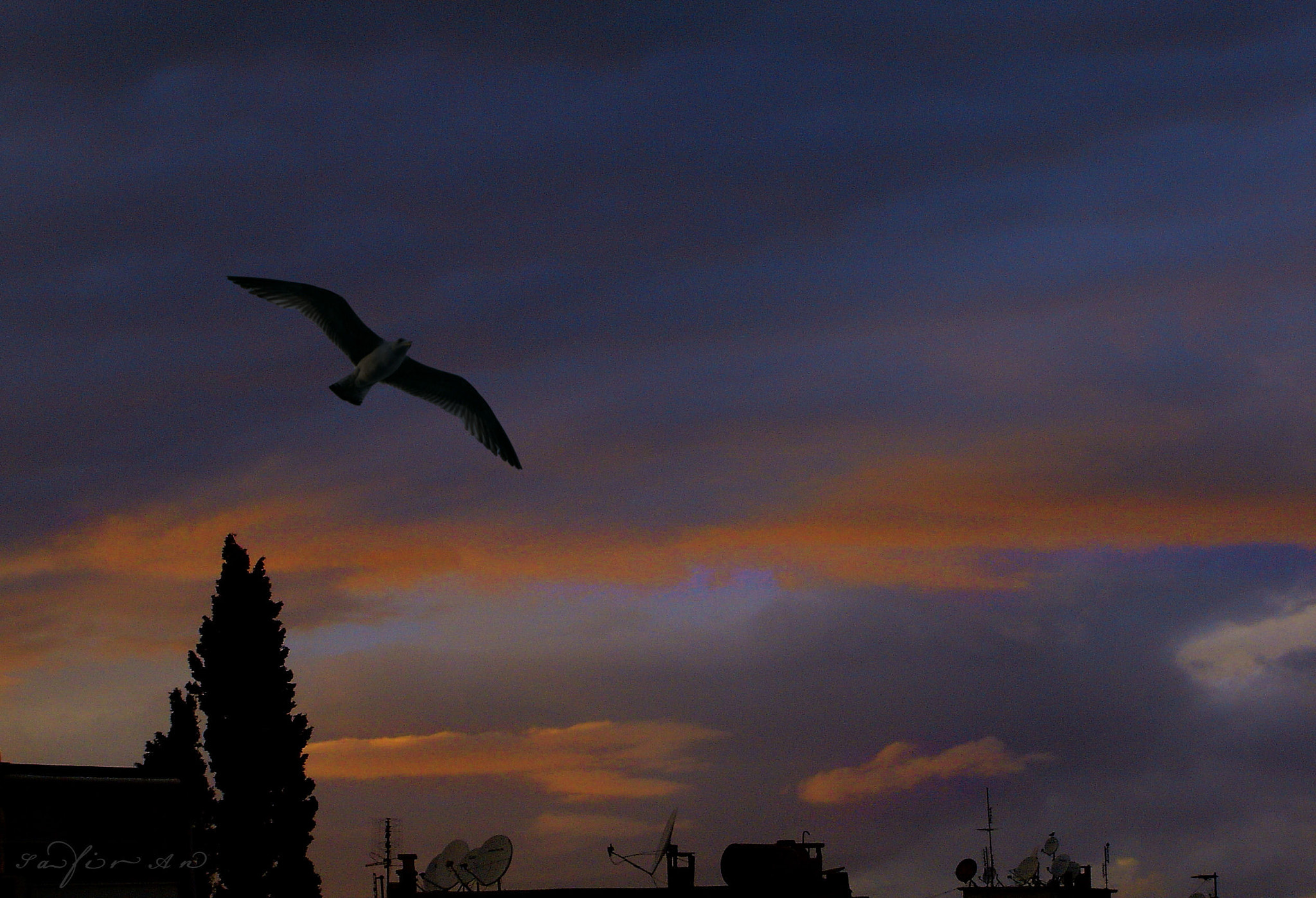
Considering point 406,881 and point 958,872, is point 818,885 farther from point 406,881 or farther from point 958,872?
point 958,872

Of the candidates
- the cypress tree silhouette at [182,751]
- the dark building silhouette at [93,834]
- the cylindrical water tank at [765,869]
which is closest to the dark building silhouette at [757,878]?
the cylindrical water tank at [765,869]

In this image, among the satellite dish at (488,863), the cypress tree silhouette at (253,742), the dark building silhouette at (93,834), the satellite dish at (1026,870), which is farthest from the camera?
the satellite dish at (1026,870)

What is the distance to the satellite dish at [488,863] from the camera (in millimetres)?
40969

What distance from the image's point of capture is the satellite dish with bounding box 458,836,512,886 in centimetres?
4097

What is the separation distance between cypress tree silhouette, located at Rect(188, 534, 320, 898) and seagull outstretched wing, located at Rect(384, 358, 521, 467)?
27569 millimetres

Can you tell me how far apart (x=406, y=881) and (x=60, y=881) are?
9612mm

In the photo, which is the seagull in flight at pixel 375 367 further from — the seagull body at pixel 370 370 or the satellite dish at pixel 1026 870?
the satellite dish at pixel 1026 870

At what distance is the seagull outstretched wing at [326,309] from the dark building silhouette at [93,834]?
20579mm

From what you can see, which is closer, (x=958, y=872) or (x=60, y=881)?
(x=60, y=881)

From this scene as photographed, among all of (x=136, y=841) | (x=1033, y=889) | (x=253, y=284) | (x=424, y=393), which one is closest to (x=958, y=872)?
(x=1033, y=889)

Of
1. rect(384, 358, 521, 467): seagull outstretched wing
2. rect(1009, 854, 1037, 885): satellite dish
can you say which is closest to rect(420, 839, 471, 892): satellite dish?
rect(384, 358, 521, 467): seagull outstretched wing

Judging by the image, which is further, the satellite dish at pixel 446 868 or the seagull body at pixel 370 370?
the satellite dish at pixel 446 868

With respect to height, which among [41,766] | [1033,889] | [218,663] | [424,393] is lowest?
[1033,889]

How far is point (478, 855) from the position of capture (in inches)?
1623
